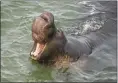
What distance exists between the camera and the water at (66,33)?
6277 mm

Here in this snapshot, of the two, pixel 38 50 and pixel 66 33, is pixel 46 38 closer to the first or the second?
pixel 38 50

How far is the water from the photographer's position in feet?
20.6

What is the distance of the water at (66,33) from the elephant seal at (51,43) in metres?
0.23

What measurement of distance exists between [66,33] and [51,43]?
87.4 inches

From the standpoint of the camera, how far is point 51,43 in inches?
230

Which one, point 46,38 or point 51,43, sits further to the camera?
point 51,43

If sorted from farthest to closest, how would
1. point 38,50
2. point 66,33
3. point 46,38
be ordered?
point 66,33
point 38,50
point 46,38

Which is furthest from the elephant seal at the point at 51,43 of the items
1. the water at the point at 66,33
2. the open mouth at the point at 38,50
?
the water at the point at 66,33

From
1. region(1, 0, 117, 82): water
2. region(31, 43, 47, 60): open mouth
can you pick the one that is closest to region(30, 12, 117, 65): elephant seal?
region(31, 43, 47, 60): open mouth

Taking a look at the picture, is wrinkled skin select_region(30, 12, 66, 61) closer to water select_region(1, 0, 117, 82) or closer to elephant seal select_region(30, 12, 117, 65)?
elephant seal select_region(30, 12, 117, 65)

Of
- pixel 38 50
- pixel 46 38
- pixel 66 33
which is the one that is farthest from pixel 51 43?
pixel 66 33

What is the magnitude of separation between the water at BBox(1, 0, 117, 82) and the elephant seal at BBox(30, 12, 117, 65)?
0.23 meters

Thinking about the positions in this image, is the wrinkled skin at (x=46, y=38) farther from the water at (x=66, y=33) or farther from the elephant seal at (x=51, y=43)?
the water at (x=66, y=33)

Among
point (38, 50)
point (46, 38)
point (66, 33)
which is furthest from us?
point (66, 33)
